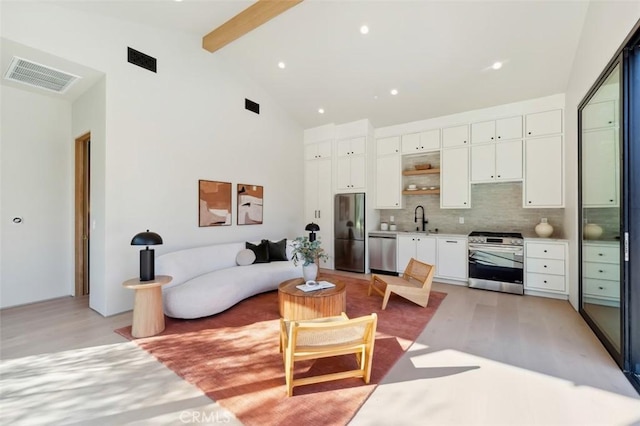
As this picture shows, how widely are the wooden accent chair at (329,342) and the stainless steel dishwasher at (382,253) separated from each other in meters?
3.54

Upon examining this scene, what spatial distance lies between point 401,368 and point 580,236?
9.88 ft

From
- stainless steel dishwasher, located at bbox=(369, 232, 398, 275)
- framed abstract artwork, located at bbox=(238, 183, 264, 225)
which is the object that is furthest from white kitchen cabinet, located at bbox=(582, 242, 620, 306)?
framed abstract artwork, located at bbox=(238, 183, 264, 225)

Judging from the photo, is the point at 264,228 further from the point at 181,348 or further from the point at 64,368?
the point at 64,368

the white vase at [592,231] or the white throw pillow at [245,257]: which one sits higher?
the white vase at [592,231]

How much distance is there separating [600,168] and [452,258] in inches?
96.1

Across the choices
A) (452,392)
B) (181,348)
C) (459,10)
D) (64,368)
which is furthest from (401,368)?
(459,10)

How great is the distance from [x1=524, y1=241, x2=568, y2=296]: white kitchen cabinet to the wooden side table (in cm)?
514

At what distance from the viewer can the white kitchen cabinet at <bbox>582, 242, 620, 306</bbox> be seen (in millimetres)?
2482

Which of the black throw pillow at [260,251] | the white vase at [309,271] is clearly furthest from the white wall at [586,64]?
the black throw pillow at [260,251]

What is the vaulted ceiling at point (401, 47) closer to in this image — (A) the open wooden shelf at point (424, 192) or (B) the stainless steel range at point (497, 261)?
(A) the open wooden shelf at point (424, 192)

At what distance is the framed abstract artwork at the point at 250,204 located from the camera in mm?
5102

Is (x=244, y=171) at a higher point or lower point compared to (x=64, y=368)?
higher

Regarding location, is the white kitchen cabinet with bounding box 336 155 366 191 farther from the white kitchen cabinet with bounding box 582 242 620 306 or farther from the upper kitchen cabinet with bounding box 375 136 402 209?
the white kitchen cabinet with bounding box 582 242 620 306

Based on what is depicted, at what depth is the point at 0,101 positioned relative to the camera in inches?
142
